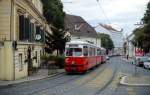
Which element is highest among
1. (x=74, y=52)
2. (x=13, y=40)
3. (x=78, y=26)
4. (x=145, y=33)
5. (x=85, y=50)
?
(x=78, y=26)

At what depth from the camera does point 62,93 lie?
22.7m

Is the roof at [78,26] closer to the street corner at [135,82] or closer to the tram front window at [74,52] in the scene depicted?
the tram front window at [74,52]

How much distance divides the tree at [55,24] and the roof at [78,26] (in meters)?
44.4

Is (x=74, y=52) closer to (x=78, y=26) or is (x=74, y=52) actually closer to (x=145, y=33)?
(x=145, y=33)

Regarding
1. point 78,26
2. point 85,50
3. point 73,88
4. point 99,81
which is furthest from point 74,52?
point 78,26

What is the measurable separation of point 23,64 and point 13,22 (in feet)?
15.4

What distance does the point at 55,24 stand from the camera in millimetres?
67062

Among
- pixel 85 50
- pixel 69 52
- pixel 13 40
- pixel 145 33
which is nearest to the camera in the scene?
pixel 13 40

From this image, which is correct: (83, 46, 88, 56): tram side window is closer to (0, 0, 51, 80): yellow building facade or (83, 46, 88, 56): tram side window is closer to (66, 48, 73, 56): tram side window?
(66, 48, 73, 56): tram side window

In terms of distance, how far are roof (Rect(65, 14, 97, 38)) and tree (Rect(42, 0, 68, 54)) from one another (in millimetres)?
44351

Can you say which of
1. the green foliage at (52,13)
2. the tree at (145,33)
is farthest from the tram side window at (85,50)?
the tree at (145,33)

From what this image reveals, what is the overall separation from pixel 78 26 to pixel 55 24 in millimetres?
58869

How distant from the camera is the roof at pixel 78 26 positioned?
119506mm

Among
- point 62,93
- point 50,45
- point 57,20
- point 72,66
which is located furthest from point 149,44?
point 62,93
